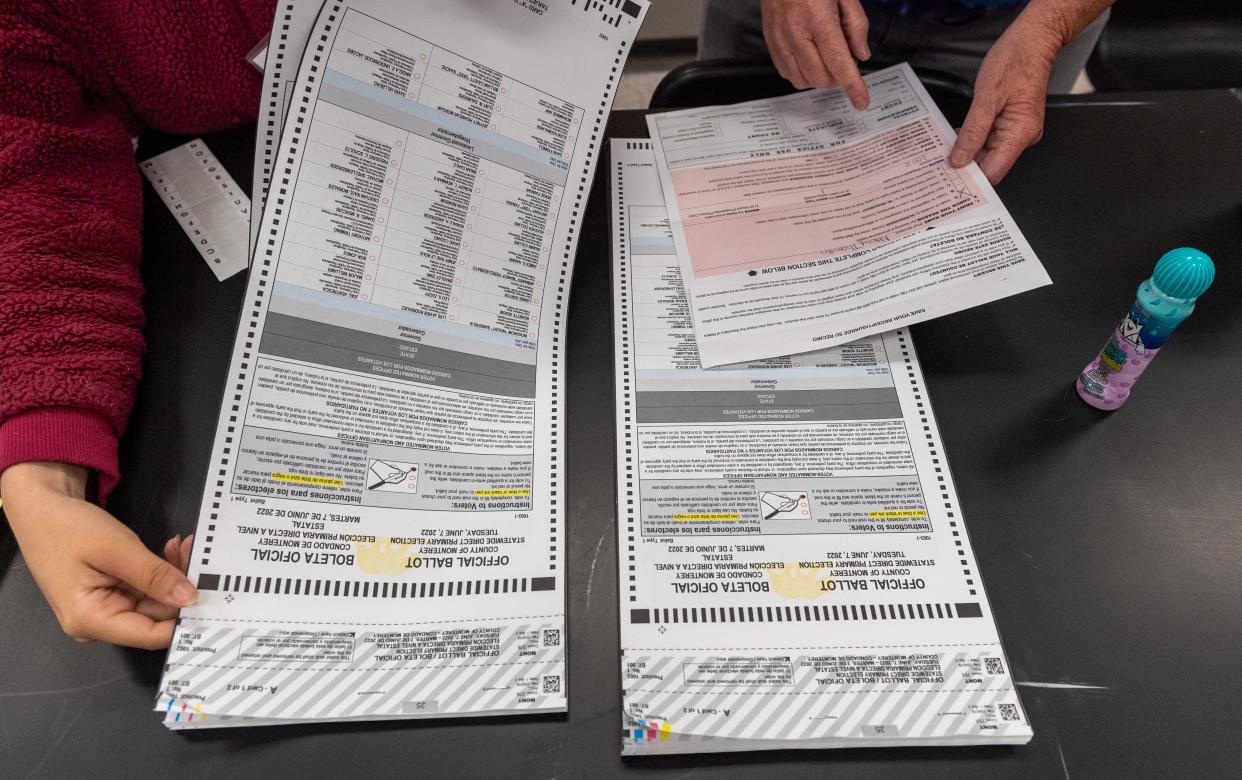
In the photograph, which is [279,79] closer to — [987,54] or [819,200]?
[819,200]

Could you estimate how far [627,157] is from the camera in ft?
2.34

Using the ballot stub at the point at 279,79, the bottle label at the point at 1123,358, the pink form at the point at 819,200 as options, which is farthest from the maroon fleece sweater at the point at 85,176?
the bottle label at the point at 1123,358

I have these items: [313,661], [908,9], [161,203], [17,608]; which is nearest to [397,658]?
[313,661]

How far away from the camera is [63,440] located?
484 mm

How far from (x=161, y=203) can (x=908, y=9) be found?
2.75 feet

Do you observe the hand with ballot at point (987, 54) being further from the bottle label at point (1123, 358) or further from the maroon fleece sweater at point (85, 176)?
the maroon fleece sweater at point (85, 176)

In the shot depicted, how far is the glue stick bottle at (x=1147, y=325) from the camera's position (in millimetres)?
475

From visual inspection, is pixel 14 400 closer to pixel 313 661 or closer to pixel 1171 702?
pixel 313 661

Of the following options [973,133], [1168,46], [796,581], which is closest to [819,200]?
[973,133]

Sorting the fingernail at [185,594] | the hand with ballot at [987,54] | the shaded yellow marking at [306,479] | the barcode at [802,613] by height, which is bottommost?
the barcode at [802,613]

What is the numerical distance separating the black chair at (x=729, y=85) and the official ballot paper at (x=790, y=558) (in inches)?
11.7

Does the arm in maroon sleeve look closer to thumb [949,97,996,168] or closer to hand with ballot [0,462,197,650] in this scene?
hand with ballot [0,462,197,650]

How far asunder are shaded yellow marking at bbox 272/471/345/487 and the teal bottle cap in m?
0.60

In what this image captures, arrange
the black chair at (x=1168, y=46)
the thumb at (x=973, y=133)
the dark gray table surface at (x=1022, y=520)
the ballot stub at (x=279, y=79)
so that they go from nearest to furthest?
the dark gray table surface at (x=1022, y=520), the ballot stub at (x=279, y=79), the thumb at (x=973, y=133), the black chair at (x=1168, y=46)
